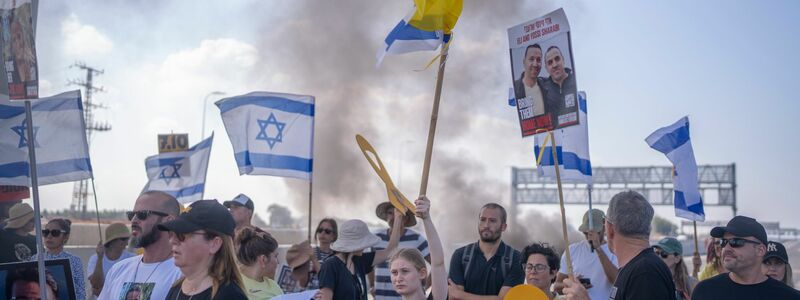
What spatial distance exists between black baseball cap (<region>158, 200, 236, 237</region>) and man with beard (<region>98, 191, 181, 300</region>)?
2.18 ft

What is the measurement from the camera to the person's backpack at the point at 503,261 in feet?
20.8

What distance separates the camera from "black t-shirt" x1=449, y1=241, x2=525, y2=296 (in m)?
6.33

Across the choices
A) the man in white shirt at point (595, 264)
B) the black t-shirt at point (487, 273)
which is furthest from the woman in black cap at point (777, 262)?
the black t-shirt at point (487, 273)

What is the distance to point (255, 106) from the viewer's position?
355 inches

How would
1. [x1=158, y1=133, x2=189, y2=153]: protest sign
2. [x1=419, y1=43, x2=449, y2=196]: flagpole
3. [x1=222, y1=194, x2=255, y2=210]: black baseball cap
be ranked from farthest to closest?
[x1=158, y1=133, x2=189, y2=153]: protest sign
[x1=222, y1=194, x2=255, y2=210]: black baseball cap
[x1=419, y1=43, x2=449, y2=196]: flagpole

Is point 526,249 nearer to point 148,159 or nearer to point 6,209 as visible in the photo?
point 6,209

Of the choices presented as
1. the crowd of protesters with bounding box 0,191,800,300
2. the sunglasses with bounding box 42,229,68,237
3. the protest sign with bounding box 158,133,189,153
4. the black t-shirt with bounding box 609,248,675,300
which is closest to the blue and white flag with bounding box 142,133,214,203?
the protest sign with bounding box 158,133,189,153

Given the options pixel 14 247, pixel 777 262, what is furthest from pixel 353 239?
pixel 777 262

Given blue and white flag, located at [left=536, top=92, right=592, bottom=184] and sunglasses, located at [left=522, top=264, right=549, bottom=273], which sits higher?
blue and white flag, located at [left=536, top=92, right=592, bottom=184]

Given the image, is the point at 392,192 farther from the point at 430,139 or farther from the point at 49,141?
the point at 49,141

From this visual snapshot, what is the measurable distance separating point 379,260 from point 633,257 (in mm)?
2977

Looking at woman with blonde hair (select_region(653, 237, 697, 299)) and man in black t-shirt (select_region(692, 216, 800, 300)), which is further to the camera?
woman with blonde hair (select_region(653, 237, 697, 299))

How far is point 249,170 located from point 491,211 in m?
3.22

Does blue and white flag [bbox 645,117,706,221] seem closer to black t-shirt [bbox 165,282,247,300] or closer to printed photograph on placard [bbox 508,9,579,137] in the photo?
printed photograph on placard [bbox 508,9,579,137]
